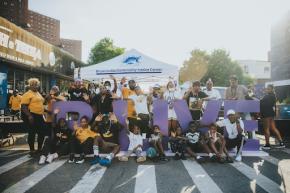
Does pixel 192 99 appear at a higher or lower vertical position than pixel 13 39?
lower

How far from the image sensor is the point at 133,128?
8672 millimetres

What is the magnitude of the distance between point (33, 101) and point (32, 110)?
254 millimetres

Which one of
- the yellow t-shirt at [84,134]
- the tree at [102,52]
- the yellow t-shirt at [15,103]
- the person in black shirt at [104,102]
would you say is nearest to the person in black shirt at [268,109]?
the person in black shirt at [104,102]

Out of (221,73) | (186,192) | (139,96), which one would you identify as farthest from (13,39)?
(221,73)

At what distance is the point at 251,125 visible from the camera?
954cm

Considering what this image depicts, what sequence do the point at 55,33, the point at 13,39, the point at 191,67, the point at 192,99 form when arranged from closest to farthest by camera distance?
1. the point at 192,99
2. the point at 13,39
3. the point at 191,67
4. the point at 55,33

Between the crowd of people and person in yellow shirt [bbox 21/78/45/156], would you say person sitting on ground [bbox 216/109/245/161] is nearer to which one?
the crowd of people

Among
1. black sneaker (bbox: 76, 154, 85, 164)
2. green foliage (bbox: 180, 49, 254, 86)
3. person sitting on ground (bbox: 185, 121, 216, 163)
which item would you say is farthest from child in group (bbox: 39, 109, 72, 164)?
green foliage (bbox: 180, 49, 254, 86)

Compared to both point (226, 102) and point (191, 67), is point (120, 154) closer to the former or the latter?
point (226, 102)

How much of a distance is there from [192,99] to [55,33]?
124 metres

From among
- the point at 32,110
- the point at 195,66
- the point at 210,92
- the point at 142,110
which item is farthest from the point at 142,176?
the point at 195,66

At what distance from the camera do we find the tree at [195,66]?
192 ft

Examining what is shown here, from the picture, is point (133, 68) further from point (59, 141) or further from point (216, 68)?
point (216, 68)

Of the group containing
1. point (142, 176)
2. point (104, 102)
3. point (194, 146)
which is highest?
point (104, 102)
